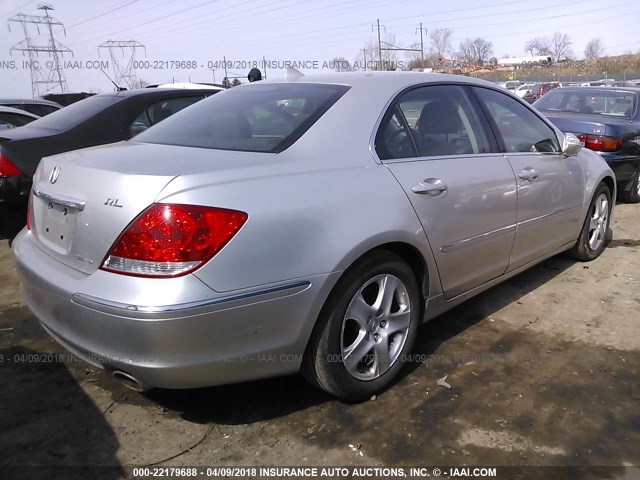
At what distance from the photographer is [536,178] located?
358 cm

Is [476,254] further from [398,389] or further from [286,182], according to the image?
[286,182]

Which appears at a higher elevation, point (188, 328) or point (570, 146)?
point (570, 146)

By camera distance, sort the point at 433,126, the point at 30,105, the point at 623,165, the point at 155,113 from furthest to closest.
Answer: the point at 30,105
the point at 623,165
the point at 155,113
the point at 433,126

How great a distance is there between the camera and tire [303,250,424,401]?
2393mm

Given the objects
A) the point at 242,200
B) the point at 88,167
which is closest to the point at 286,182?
the point at 242,200

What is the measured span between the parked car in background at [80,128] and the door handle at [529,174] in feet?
10.9

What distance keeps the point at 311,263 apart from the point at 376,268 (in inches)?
17.1

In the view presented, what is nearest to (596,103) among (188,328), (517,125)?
(517,125)

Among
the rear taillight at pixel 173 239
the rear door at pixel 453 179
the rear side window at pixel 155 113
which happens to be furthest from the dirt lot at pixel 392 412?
the rear side window at pixel 155 113

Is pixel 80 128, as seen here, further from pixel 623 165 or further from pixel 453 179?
pixel 623 165

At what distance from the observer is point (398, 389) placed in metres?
2.76

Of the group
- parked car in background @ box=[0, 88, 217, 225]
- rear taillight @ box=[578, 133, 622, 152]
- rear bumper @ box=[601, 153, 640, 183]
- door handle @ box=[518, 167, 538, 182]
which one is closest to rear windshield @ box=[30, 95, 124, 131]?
parked car in background @ box=[0, 88, 217, 225]

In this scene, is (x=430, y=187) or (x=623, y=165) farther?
(x=623, y=165)

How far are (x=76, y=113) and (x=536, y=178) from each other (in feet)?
12.7
